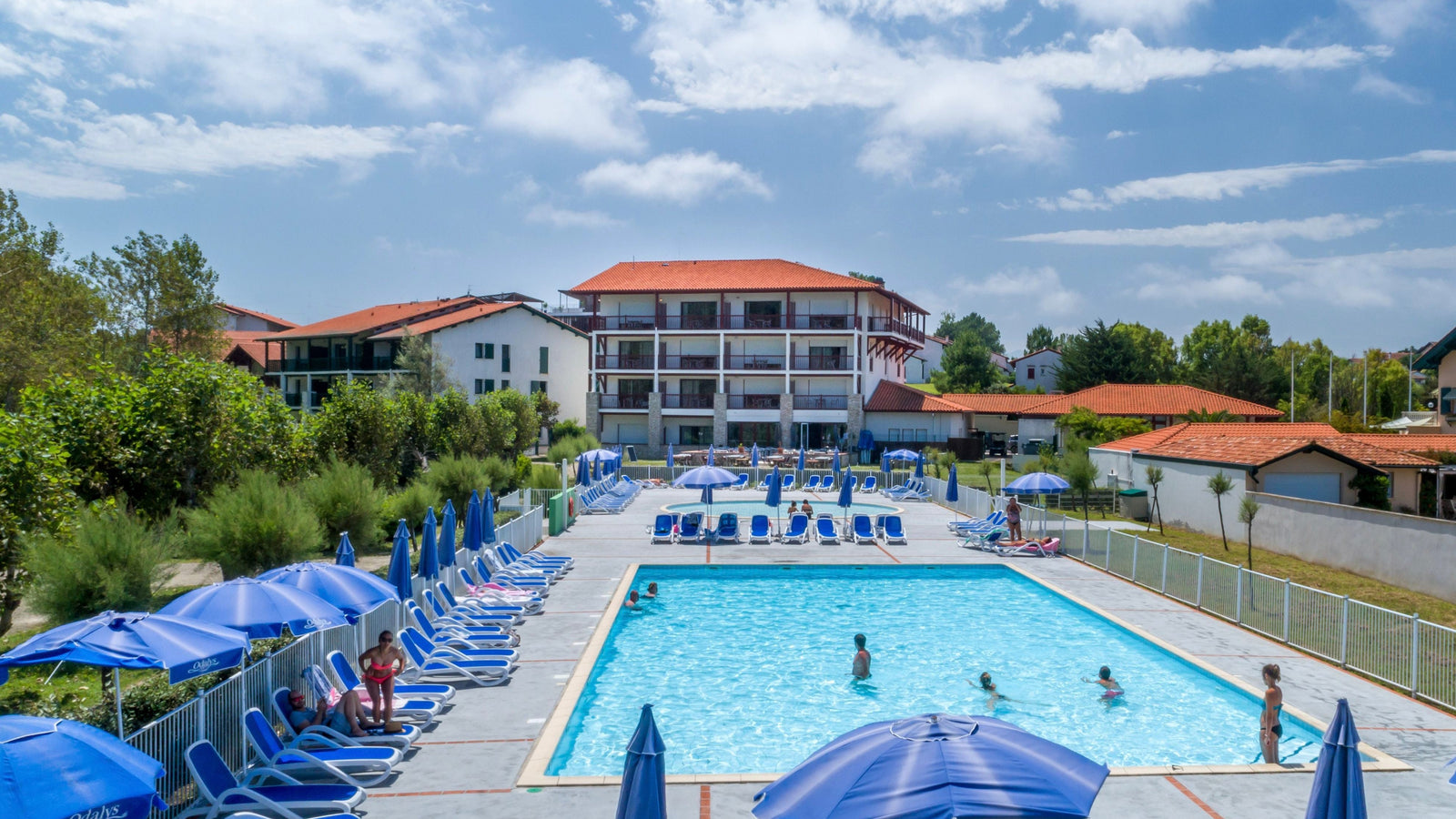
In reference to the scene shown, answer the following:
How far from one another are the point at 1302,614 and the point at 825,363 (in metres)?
41.7

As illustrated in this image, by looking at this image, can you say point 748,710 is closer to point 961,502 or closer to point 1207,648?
point 1207,648

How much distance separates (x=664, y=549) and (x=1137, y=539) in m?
10.4

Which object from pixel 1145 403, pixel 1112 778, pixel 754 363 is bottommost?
pixel 1112 778

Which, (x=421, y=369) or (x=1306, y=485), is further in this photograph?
(x=421, y=369)

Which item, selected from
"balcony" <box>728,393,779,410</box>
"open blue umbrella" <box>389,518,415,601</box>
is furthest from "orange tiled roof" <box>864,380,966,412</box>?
"open blue umbrella" <box>389,518,415,601</box>

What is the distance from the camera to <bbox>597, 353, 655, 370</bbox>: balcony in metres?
55.7

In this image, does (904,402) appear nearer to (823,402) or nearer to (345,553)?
(823,402)

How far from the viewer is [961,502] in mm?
28766

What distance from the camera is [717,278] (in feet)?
187

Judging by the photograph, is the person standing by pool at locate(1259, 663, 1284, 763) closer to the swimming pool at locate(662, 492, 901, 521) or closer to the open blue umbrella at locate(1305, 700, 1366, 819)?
the open blue umbrella at locate(1305, 700, 1366, 819)

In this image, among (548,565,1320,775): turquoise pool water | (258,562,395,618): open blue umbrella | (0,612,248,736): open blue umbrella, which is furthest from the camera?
(548,565,1320,775): turquoise pool water

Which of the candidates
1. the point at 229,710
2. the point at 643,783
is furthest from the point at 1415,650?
the point at 229,710

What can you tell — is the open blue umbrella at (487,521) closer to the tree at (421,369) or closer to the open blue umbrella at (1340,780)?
the open blue umbrella at (1340,780)

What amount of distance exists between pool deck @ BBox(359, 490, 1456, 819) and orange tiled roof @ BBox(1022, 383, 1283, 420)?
39.1 m
